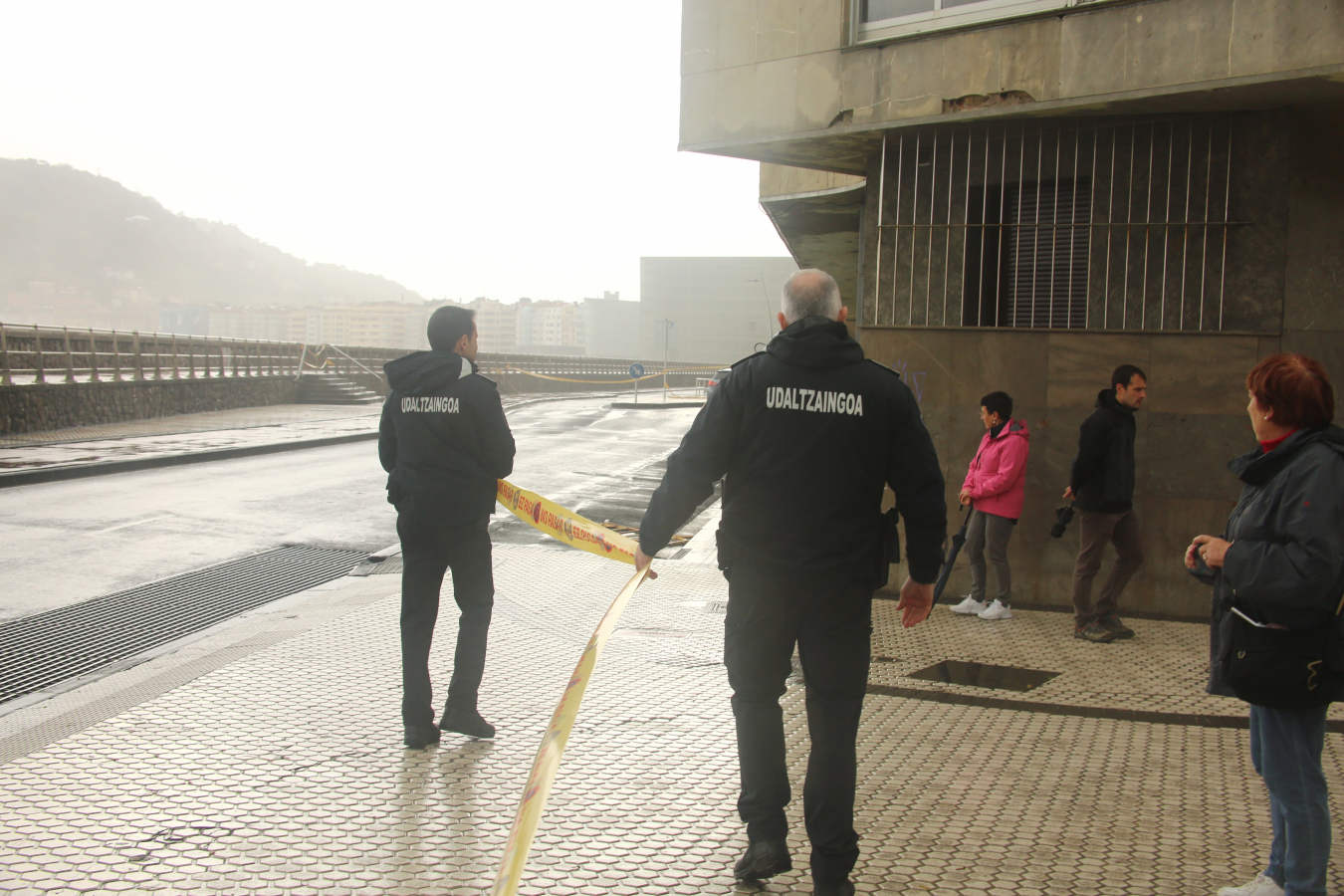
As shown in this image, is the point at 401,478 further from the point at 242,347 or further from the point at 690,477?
the point at 242,347

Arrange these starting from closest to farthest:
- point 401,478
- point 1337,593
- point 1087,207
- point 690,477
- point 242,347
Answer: point 1337,593 → point 690,477 → point 401,478 → point 1087,207 → point 242,347

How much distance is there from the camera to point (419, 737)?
16.1ft

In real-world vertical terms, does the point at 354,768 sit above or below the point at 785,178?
below

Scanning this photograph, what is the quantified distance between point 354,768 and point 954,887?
241cm

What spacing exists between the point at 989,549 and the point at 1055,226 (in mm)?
2552

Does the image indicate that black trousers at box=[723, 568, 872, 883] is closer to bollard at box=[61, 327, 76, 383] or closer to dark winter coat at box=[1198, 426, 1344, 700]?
dark winter coat at box=[1198, 426, 1344, 700]

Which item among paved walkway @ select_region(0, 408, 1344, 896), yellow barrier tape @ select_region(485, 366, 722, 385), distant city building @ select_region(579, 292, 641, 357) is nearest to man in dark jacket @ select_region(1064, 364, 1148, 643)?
paved walkway @ select_region(0, 408, 1344, 896)

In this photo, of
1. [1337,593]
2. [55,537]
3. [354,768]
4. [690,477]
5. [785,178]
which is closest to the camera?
[1337,593]

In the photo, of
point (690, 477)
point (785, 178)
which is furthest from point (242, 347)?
point (690, 477)

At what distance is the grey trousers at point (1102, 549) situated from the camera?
7.59m

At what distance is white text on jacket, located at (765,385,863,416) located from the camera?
3543 millimetres

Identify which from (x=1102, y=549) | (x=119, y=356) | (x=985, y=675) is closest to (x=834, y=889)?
(x=985, y=675)

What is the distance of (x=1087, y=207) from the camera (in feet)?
29.1

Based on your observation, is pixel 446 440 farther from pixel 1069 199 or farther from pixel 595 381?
pixel 595 381
